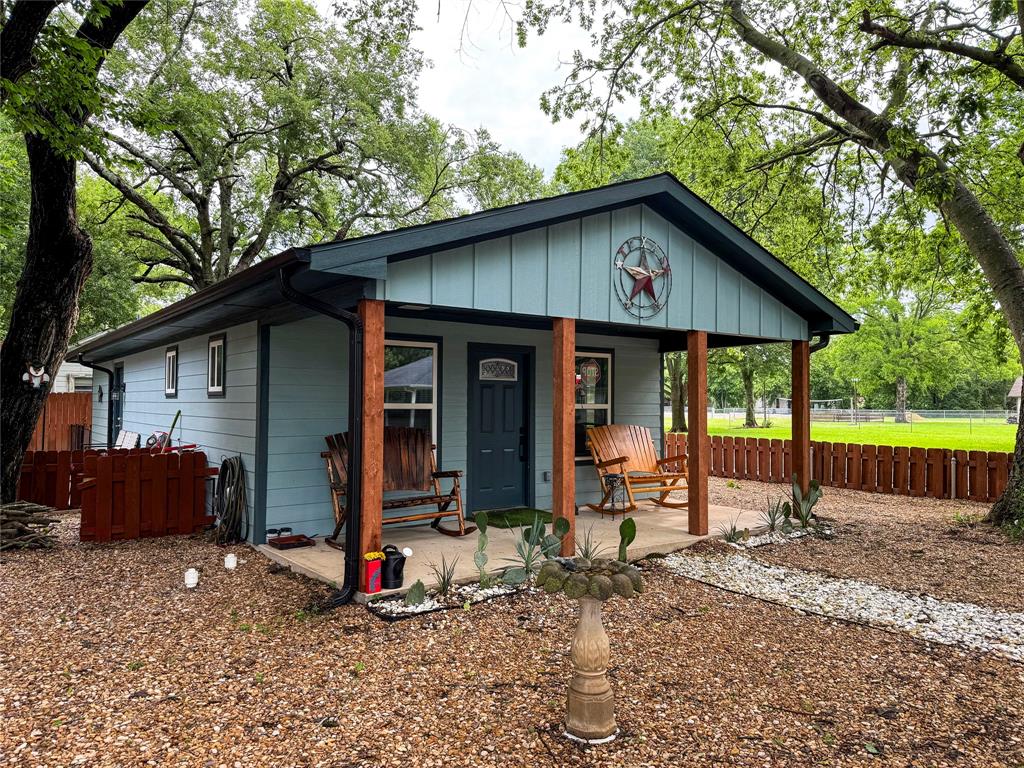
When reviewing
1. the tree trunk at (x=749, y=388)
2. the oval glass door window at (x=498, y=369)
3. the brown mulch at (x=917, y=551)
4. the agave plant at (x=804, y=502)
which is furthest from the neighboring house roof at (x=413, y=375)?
the tree trunk at (x=749, y=388)

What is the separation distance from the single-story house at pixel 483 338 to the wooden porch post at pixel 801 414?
2cm

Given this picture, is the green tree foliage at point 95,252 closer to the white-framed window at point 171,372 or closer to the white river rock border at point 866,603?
the white-framed window at point 171,372

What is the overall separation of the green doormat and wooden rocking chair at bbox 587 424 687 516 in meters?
0.84

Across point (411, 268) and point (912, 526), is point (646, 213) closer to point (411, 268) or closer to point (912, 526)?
point (411, 268)

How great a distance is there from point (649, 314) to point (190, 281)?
57.3 ft

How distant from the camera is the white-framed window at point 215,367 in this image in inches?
269

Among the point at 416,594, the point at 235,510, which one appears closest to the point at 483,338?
the point at 235,510

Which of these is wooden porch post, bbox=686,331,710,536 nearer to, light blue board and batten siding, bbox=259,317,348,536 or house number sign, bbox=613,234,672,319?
house number sign, bbox=613,234,672,319

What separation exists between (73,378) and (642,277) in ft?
66.7

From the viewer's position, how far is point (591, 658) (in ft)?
8.55

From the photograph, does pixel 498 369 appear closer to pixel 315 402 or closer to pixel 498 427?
pixel 498 427

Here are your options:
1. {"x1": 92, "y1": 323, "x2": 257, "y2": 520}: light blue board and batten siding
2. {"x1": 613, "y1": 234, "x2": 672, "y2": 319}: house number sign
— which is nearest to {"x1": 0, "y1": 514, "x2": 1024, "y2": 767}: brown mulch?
{"x1": 92, "y1": 323, "x2": 257, "y2": 520}: light blue board and batten siding

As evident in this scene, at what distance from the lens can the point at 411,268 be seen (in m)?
4.38

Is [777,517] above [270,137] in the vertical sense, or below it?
below
